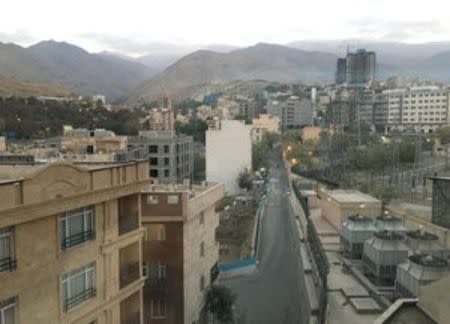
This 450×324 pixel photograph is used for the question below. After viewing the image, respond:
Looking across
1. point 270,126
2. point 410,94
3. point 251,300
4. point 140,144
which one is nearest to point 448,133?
point 410,94

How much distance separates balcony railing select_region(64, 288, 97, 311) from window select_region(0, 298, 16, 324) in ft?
3.54

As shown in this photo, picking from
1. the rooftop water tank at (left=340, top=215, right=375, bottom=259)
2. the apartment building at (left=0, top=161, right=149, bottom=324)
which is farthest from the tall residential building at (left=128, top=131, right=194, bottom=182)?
the apartment building at (left=0, top=161, right=149, bottom=324)

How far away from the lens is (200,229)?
17172mm

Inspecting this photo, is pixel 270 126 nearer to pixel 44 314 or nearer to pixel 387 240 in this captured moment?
pixel 387 240

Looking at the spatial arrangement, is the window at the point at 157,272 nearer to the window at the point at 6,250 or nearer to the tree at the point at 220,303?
the tree at the point at 220,303

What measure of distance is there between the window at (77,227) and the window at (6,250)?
110 centimetres

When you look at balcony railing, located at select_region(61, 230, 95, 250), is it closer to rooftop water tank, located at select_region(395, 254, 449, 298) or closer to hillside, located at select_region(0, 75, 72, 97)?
rooftop water tank, located at select_region(395, 254, 449, 298)

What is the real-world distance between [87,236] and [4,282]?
2021 millimetres

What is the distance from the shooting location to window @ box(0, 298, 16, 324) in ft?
23.1

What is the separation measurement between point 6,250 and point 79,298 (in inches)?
75.6

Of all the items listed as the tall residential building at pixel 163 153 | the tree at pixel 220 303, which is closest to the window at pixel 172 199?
the tree at pixel 220 303

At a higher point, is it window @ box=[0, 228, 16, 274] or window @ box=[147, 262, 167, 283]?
window @ box=[0, 228, 16, 274]

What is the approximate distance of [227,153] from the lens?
167ft

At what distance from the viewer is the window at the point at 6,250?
275 inches
